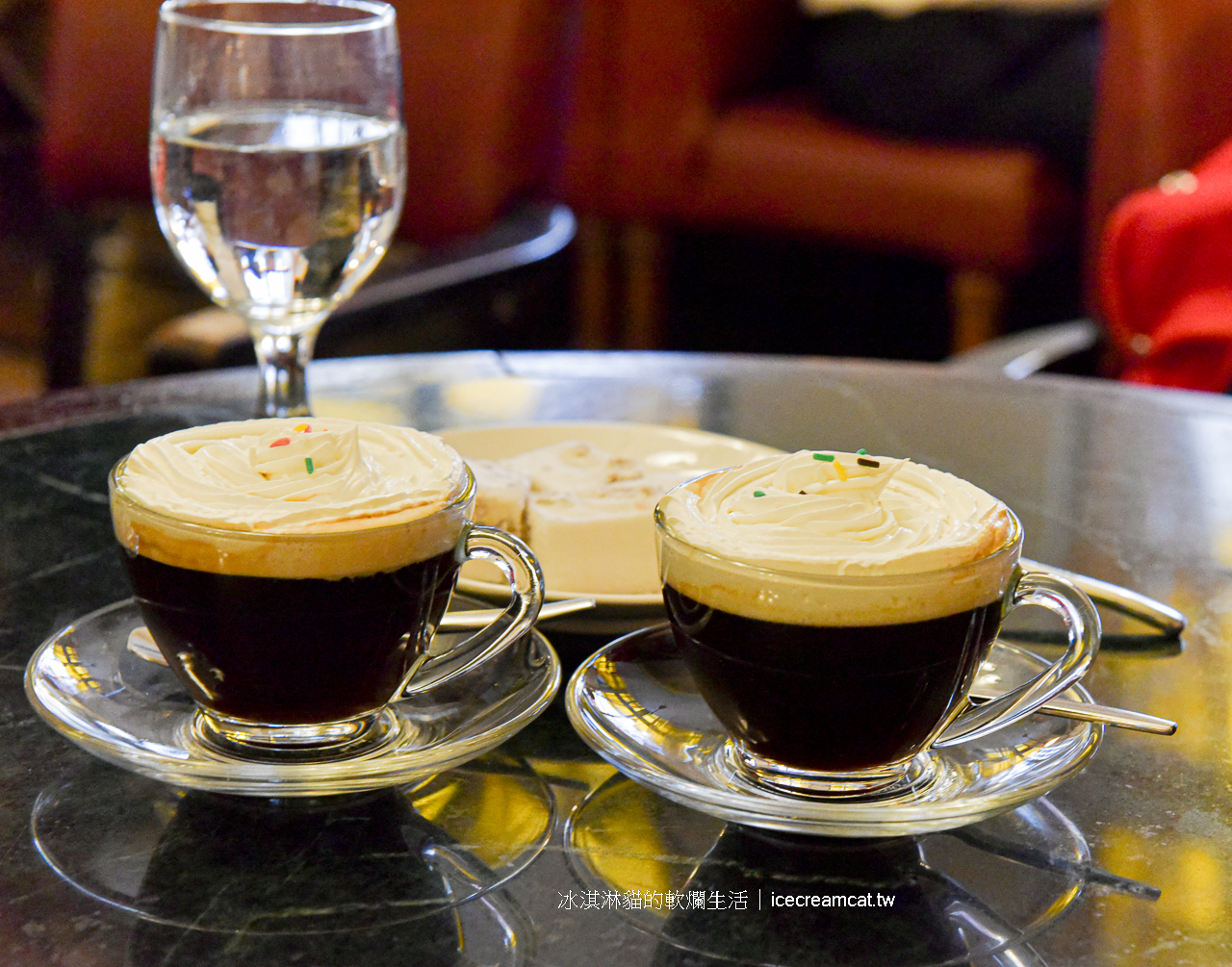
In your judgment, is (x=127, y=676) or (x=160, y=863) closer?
(x=160, y=863)

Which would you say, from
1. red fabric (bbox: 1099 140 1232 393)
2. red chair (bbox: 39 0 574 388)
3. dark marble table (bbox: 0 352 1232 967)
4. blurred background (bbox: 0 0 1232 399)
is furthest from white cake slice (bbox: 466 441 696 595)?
red chair (bbox: 39 0 574 388)

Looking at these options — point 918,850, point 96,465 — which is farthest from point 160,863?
point 96,465

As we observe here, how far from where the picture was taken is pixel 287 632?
1.65ft

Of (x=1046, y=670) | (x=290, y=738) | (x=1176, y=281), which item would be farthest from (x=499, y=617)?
(x=1176, y=281)

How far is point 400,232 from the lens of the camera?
1.95 metres

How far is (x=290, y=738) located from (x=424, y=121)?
148 centimetres

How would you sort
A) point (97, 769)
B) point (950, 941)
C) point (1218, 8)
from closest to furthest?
point (950, 941), point (97, 769), point (1218, 8)

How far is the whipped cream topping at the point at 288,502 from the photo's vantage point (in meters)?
0.49

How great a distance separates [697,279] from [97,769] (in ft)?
8.77

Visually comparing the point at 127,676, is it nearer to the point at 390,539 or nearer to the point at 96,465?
the point at 390,539

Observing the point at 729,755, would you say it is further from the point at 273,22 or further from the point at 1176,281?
the point at 1176,281

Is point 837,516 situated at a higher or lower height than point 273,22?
lower

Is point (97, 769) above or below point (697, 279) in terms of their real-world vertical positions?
above

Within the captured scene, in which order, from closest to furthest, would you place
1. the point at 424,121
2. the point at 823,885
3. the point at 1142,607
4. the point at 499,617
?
the point at 823,885, the point at 499,617, the point at 1142,607, the point at 424,121
